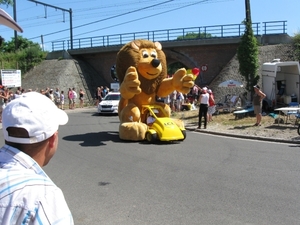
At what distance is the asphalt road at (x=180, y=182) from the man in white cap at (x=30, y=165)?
3.64m

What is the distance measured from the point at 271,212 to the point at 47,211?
4744 millimetres

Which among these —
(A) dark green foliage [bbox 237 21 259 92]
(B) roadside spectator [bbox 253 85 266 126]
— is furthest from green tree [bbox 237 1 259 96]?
(B) roadside spectator [bbox 253 85 266 126]

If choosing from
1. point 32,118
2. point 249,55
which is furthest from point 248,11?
point 32,118

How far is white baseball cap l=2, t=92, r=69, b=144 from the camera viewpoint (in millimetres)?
1887

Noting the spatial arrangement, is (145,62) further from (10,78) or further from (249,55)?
(10,78)

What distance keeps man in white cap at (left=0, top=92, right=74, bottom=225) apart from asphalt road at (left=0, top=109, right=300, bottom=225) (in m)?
3.64

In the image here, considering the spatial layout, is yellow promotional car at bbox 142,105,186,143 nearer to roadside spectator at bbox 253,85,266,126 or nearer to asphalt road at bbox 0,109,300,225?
asphalt road at bbox 0,109,300,225

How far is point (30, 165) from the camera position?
1871mm

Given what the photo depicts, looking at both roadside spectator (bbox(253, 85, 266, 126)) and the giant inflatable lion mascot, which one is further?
roadside spectator (bbox(253, 85, 266, 126))

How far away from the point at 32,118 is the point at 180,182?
589 cm

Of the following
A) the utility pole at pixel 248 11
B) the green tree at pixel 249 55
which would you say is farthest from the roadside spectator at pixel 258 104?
the utility pole at pixel 248 11

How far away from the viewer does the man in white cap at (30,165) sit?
165 cm

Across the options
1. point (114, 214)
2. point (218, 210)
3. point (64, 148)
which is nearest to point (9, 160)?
point (114, 214)

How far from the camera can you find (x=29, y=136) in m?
1.89
